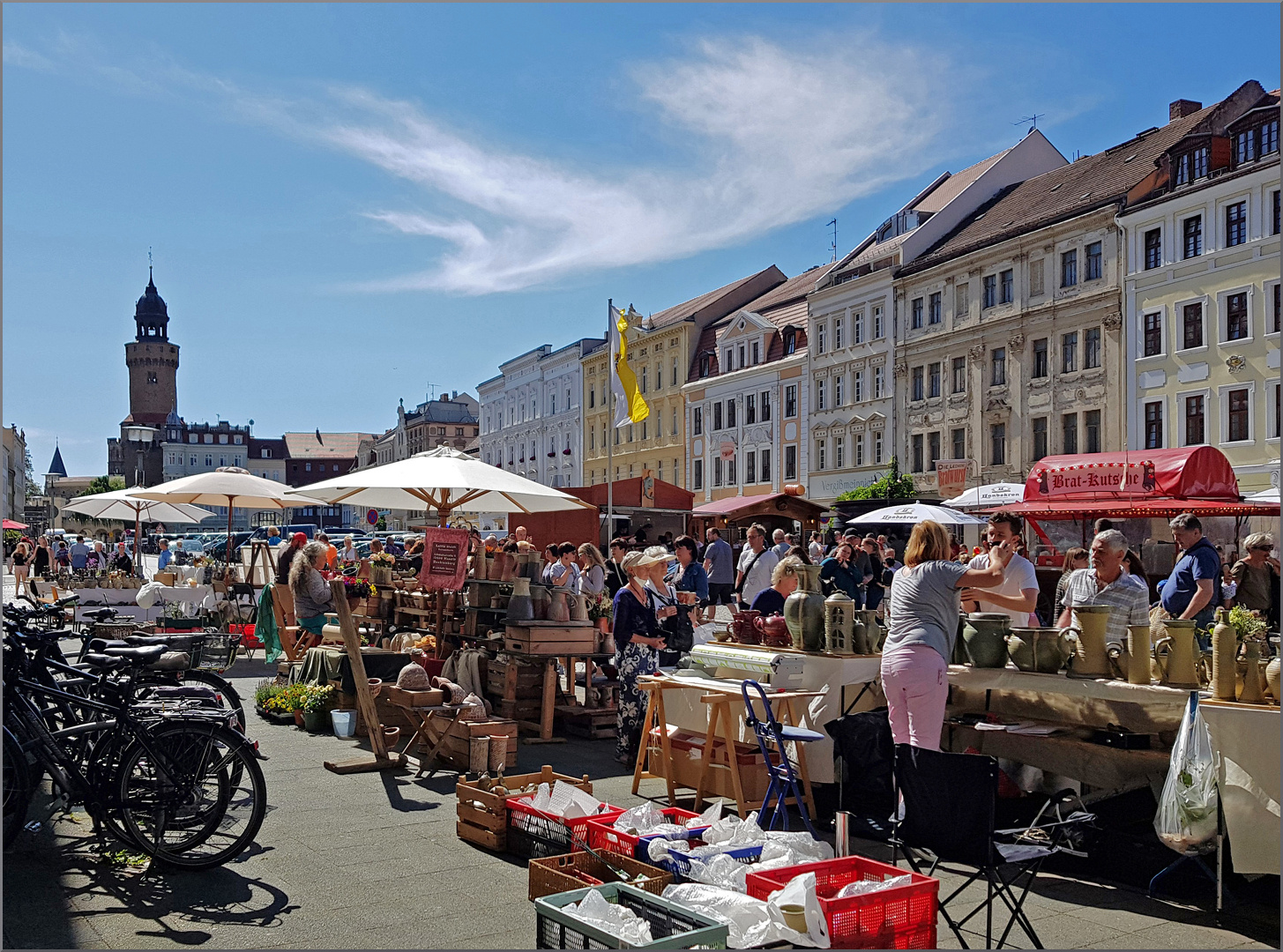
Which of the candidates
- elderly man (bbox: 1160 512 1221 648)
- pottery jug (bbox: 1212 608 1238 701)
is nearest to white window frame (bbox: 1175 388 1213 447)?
elderly man (bbox: 1160 512 1221 648)

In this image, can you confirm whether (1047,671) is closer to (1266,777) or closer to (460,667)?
(1266,777)

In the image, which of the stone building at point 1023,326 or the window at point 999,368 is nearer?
the stone building at point 1023,326

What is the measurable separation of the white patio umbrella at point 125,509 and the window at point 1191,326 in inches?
974

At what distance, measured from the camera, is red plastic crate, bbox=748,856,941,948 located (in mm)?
4211

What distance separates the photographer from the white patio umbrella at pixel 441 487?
11477 millimetres

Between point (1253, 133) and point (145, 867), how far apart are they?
31464 mm

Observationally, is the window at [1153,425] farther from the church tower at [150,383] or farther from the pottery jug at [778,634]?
the church tower at [150,383]

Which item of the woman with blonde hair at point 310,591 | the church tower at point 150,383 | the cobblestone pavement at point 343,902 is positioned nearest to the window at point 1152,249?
the woman with blonde hair at point 310,591

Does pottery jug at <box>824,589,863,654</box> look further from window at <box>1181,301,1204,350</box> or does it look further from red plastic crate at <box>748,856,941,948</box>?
window at <box>1181,301,1204,350</box>

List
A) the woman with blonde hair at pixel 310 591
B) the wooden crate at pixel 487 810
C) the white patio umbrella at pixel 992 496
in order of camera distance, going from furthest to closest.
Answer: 1. the white patio umbrella at pixel 992 496
2. the woman with blonde hair at pixel 310 591
3. the wooden crate at pixel 487 810

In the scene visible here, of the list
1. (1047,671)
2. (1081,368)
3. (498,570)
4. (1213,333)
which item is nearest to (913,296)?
(1081,368)

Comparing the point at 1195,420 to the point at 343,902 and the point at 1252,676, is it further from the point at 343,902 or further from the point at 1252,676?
the point at 343,902

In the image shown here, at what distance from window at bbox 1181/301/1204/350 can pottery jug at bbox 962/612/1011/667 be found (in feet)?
88.9

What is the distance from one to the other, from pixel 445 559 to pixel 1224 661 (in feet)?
24.5
